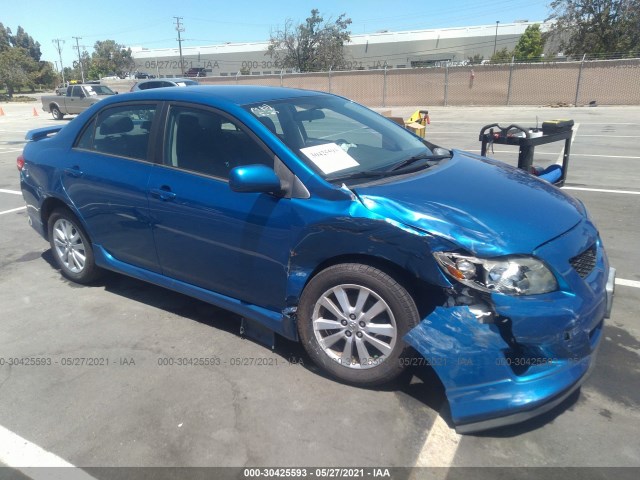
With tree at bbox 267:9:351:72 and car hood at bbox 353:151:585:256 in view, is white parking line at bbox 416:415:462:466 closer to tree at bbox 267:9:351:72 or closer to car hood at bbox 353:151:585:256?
car hood at bbox 353:151:585:256

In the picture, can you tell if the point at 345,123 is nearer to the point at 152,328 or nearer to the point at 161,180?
the point at 161,180

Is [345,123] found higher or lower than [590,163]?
higher

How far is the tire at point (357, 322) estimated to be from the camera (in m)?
2.71

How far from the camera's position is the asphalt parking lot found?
2.52m

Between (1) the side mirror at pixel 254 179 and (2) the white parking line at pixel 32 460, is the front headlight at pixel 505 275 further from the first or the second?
(2) the white parking line at pixel 32 460

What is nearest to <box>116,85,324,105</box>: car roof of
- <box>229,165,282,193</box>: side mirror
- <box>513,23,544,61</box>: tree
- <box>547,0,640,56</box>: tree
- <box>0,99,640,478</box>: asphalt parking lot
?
<box>229,165,282,193</box>: side mirror

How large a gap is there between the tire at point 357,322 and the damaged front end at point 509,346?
0.74ft

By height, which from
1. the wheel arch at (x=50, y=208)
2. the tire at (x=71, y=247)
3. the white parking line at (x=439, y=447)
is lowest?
the white parking line at (x=439, y=447)

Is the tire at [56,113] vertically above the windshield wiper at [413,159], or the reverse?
the windshield wiper at [413,159]

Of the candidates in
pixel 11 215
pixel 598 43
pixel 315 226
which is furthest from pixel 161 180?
pixel 598 43

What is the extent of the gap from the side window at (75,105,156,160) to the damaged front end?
8.11 ft

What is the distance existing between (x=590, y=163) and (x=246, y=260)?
8.78 meters

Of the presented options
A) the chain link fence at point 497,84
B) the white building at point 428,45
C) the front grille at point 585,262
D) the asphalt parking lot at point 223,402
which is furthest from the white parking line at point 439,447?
the white building at point 428,45

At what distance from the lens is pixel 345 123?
390 cm
